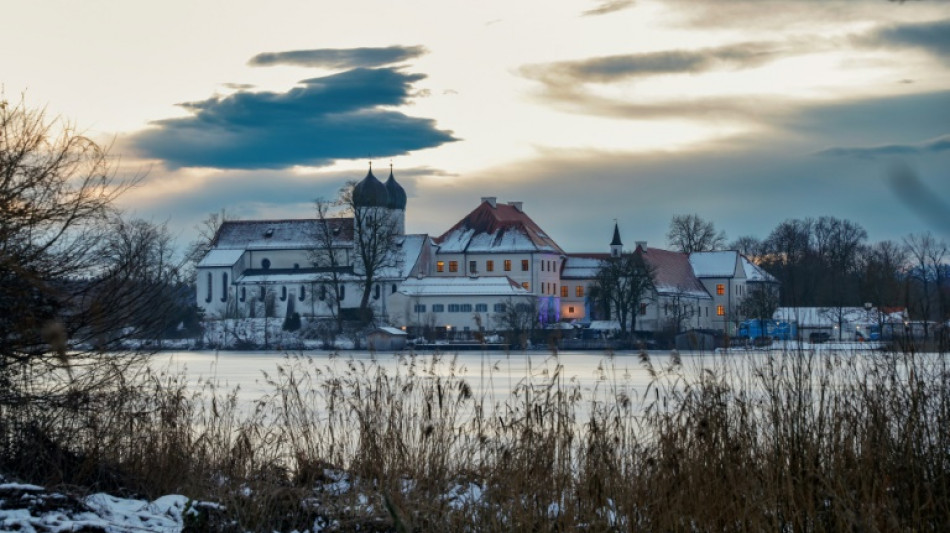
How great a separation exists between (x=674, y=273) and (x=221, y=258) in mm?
44790

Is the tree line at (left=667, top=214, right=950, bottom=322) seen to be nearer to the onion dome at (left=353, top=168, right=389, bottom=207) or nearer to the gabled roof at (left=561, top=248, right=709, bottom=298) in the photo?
the gabled roof at (left=561, top=248, right=709, bottom=298)

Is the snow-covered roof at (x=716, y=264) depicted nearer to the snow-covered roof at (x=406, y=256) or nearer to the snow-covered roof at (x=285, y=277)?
the snow-covered roof at (x=406, y=256)

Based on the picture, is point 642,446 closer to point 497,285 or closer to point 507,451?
point 507,451

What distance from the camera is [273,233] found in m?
113

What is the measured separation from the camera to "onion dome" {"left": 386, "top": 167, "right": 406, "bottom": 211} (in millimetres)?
113938

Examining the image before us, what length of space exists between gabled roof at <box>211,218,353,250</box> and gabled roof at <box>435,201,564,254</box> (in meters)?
11.1

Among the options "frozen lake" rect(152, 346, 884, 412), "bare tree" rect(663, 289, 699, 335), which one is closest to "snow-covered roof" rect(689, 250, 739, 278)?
"bare tree" rect(663, 289, 699, 335)


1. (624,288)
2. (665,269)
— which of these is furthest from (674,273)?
(624,288)

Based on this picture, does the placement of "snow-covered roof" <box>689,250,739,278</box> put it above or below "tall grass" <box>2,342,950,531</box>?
above

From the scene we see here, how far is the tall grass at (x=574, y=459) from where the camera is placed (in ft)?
26.2

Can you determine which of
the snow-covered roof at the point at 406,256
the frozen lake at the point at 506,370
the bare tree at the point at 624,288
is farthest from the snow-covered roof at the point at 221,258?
the frozen lake at the point at 506,370

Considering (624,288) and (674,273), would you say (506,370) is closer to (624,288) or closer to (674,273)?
(624,288)

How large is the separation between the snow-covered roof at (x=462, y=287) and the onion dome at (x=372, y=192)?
1193 centimetres

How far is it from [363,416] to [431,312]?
3184 inches
